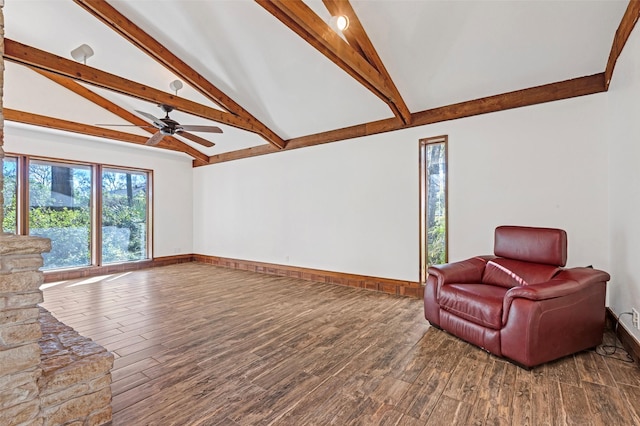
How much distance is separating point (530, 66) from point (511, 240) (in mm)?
1952

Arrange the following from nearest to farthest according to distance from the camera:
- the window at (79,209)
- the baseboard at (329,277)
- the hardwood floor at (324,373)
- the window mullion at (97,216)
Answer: the hardwood floor at (324,373) → the baseboard at (329,277) → the window at (79,209) → the window mullion at (97,216)

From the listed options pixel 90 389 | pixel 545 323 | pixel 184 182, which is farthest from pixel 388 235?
pixel 184 182

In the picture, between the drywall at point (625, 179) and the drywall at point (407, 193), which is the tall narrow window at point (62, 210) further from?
the drywall at point (625, 179)

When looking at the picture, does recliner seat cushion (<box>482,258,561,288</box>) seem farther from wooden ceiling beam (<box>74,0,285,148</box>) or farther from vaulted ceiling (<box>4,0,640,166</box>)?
wooden ceiling beam (<box>74,0,285,148</box>)

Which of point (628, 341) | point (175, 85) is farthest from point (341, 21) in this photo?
point (628, 341)

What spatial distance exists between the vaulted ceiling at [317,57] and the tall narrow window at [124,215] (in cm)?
139

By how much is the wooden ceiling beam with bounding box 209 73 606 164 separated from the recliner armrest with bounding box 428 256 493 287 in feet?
6.59

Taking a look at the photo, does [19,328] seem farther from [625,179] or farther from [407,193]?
[625,179]

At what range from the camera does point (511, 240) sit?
129 inches

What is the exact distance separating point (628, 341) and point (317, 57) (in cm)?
420

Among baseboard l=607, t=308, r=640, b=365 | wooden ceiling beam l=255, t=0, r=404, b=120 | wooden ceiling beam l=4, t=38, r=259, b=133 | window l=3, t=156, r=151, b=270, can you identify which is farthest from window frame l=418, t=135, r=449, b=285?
window l=3, t=156, r=151, b=270

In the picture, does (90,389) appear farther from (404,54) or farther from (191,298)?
(404,54)

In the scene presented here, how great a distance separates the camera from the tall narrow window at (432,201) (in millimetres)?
4379

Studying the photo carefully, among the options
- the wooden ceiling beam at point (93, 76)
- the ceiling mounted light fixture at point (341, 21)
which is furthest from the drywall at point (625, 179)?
the wooden ceiling beam at point (93, 76)
